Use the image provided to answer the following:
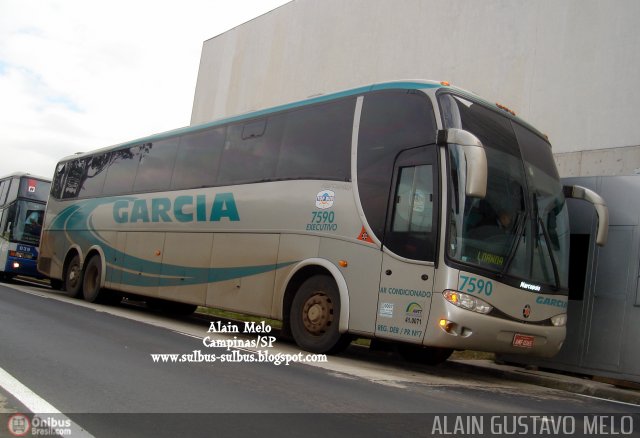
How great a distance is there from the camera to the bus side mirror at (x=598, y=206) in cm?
832

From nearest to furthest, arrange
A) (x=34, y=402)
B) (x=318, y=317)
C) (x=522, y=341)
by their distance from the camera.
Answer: (x=34, y=402) < (x=522, y=341) < (x=318, y=317)

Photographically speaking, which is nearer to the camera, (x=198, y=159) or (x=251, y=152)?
(x=251, y=152)

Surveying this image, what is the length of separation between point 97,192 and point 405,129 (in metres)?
10.1

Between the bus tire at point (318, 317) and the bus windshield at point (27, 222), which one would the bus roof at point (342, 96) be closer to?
the bus tire at point (318, 317)

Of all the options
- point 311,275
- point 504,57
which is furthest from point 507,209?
point 504,57

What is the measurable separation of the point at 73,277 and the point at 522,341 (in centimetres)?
1226

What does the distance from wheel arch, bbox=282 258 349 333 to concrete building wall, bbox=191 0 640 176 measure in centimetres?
993

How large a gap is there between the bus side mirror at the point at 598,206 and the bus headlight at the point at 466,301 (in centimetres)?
241

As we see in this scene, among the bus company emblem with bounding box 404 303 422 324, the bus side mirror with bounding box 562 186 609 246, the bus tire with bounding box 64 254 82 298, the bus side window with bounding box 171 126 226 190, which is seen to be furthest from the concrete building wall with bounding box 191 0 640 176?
the bus tire with bounding box 64 254 82 298

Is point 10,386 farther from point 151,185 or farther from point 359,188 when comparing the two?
point 151,185

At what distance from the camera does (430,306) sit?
7.06 m

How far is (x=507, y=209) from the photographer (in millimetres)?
7488

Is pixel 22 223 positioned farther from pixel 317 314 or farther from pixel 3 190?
pixel 317 314

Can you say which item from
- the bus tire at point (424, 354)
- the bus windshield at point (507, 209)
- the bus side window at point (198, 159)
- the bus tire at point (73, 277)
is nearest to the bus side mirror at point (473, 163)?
the bus windshield at point (507, 209)
